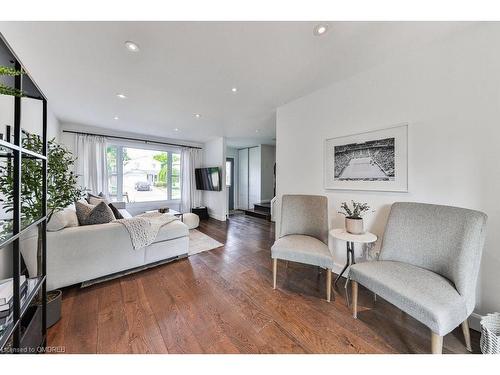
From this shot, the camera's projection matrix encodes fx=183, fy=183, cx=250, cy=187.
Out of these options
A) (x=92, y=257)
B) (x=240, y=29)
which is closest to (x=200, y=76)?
(x=240, y=29)

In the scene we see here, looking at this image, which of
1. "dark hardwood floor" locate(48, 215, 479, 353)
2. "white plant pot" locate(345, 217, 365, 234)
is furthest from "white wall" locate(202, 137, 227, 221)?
"white plant pot" locate(345, 217, 365, 234)

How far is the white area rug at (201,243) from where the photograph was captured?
297cm

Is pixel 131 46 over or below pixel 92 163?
over

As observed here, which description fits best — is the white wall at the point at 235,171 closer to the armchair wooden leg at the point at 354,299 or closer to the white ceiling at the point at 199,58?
the white ceiling at the point at 199,58

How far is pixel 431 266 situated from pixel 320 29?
1976 mm

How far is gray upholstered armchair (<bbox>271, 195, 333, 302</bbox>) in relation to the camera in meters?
1.84

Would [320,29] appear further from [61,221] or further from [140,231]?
[61,221]

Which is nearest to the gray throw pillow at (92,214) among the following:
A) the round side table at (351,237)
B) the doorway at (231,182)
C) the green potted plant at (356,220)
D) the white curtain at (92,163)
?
the white curtain at (92,163)

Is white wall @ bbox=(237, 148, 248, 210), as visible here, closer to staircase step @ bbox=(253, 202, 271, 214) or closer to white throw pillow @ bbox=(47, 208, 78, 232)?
staircase step @ bbox=(253, 202, 271, 214)

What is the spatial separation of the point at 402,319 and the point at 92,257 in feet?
9.62

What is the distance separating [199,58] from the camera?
1.73m

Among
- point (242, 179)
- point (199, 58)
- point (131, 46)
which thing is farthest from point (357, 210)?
point (242, 179)

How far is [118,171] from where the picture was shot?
4570mm
